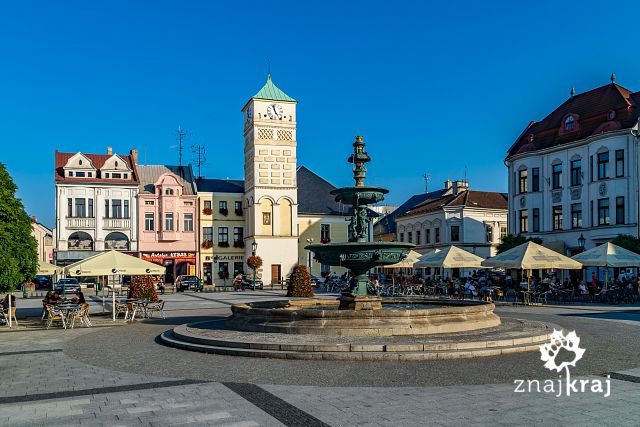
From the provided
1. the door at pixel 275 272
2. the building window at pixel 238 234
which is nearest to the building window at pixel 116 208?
the building window at pixel 238 234

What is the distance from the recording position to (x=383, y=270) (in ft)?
210

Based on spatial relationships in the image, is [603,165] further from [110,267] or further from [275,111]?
[110,267]

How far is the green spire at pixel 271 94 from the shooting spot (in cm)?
5634

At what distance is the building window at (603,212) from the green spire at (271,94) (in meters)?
29.0

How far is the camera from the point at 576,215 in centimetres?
4028

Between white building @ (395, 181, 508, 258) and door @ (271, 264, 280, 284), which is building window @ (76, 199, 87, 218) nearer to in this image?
door @ (271, 264, 280, 284)

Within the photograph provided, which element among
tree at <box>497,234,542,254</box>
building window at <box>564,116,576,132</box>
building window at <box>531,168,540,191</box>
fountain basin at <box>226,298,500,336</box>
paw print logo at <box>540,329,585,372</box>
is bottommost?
paw print logo at <box>540,329,585,372</box>

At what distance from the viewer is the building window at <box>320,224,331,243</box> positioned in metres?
61.2

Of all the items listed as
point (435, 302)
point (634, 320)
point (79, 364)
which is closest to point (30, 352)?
point (79, 364)

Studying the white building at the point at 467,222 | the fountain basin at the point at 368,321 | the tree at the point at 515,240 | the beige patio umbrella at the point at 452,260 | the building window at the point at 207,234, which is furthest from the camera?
the building window at the point at 207,234

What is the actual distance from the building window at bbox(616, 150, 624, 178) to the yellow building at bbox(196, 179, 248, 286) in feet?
110

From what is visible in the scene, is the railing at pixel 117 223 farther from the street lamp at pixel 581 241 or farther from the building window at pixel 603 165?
the building window at pixel 603 165

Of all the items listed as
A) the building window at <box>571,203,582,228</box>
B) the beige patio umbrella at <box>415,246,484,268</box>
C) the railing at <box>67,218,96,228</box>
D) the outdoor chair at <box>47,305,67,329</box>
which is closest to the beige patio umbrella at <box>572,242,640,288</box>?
the beige patio umbrella at <box>415,246,484,268</box>

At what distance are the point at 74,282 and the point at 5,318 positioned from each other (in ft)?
91.6
